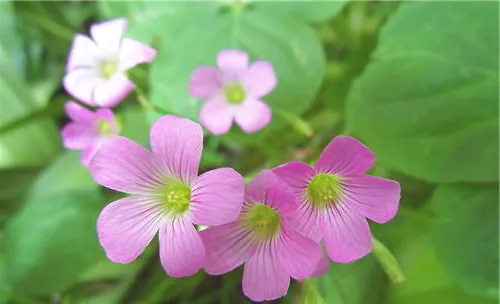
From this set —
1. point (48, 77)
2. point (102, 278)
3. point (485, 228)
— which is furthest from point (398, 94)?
point (48, 77)

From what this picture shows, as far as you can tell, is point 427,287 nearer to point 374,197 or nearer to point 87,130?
point 374,197

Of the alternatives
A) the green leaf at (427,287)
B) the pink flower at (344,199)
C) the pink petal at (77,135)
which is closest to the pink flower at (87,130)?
the pink petal at (77,135)

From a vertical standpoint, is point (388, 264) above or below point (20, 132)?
above

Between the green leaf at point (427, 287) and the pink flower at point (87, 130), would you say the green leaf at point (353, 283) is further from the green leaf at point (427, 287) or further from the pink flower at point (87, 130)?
the pink flower at point (87, 130)

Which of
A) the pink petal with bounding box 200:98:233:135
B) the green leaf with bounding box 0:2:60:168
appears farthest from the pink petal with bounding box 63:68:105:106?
the green leaf with bounding box 0:2:60:168

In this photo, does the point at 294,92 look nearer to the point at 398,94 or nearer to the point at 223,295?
the point at 398,94

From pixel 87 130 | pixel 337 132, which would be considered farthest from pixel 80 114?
pixel 337 132

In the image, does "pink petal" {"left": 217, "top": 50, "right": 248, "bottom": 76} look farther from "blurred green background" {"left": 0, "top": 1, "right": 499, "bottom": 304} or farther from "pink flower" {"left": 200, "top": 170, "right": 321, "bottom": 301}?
"pink flower" {"left": 200, "top": 170, "right": 321, "bottom": 301}
